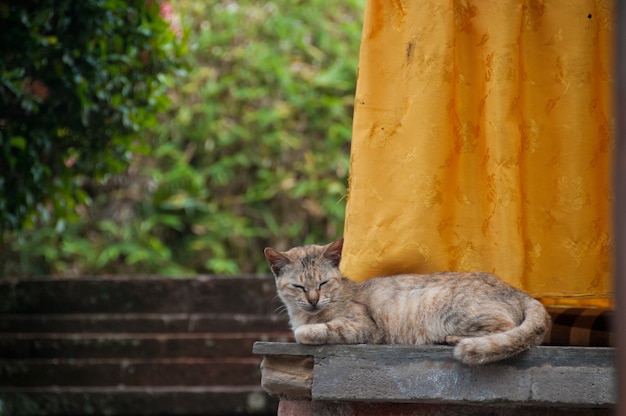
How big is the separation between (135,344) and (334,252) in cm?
307

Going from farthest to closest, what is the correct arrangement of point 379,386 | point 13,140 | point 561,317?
point 13,140, point 561,317, point 379,386

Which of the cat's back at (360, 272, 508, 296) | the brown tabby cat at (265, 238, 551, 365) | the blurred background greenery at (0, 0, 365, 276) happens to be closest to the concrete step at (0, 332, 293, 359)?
the blurred background greenery at (0, 0, 365, 276)

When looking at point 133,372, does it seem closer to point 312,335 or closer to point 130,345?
point 130,345

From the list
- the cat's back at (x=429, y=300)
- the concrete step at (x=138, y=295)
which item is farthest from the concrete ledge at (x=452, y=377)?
the concrete step at (x=138, y=295)

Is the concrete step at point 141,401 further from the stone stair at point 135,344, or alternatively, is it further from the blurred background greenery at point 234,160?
the blurred background greenery at point 234,160

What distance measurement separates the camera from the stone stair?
5.93 m

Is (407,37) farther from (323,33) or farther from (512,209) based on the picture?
(323,33)

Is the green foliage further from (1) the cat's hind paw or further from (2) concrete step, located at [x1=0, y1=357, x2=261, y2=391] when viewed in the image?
(1) the cat's hind paw

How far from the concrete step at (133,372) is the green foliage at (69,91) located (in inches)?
49.7

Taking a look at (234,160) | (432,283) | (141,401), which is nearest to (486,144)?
(432,283)

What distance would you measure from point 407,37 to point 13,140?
2.27 metres

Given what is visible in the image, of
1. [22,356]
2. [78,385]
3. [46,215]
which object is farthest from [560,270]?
[22,356]

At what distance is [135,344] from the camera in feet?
20.8

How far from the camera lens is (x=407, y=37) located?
3.60m
